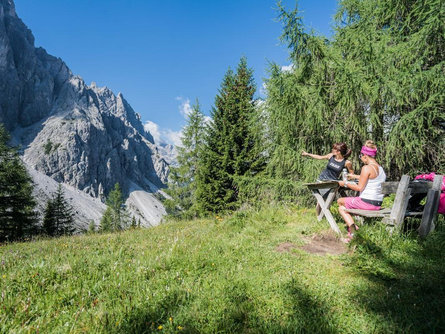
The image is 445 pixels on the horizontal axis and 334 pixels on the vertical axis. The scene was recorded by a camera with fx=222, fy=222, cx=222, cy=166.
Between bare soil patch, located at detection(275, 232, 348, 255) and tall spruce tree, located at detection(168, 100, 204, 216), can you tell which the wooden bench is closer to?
bare soil patch, located at detection(275, 232, 348, 255)

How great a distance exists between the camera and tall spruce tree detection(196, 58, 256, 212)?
17219 millimetres

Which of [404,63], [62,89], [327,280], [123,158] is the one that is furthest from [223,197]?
Answer: [62,89]

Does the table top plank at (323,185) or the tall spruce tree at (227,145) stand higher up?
the tall spruce tree at (227,145)

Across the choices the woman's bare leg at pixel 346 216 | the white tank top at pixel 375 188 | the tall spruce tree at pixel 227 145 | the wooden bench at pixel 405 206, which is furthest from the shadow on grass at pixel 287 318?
the tall spruce tree at pixel 227 145

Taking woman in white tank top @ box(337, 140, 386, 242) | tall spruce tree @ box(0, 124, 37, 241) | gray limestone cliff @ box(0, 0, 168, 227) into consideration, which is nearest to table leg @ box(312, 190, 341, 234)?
woman in white tank top @ box(337, 140, 386, 242)

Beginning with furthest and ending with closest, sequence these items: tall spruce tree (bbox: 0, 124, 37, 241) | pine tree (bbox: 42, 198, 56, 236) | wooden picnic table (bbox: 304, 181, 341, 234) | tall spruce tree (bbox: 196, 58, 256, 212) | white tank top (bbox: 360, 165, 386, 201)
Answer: pine tree (bbox: 42, 198, 56, 236) → tall spruce tree (bbox: 0, 124, 37, 241) → tall spruce tree (bbox: 196, 58, 256, 212) → wooden picnic table (bbox: 304, 181, 341, 234) → white tank top (bbox: 360, 165, 386, 201)

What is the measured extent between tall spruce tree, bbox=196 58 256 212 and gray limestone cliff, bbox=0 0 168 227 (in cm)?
14208

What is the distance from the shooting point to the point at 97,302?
2.68m

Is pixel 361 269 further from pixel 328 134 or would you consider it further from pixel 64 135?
pixel 64 135

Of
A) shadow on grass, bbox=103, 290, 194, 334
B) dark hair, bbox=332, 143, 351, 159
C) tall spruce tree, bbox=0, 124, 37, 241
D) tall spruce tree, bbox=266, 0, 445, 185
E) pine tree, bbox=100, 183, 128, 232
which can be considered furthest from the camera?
pine tree, bbox=100, 183, 128, 232

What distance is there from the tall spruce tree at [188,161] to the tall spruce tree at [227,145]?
4.51 metres

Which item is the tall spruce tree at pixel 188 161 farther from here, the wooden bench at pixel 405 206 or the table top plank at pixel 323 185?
the wooden bench at pixel 405 206

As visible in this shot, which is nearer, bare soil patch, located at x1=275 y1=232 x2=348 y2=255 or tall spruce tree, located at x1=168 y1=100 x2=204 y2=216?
bare soil patch, located at x1=275 y1=232 x2=348 y2=255

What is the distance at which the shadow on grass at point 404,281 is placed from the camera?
231cm
